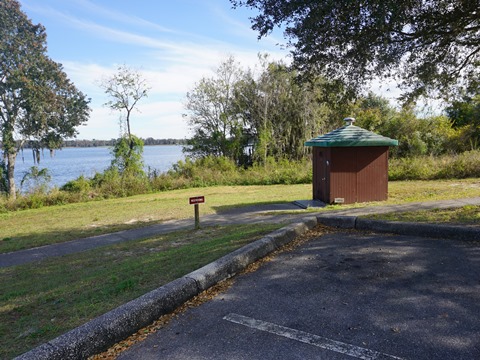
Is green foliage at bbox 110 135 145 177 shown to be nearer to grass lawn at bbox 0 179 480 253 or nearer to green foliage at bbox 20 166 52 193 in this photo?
Result: green foliage at bbox 20 166 52 193

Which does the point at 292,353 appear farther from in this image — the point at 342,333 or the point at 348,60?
the point at 348,60

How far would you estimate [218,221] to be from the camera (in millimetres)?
11375

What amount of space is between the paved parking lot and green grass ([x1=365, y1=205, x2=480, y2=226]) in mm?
1711

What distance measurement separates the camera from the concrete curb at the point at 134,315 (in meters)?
2.89

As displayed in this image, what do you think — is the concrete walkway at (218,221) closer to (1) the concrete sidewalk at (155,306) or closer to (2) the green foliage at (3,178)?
(1) the concrete sidewalk at (155,306)

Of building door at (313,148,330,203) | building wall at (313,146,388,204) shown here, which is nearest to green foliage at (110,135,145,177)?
building door at (313,148,330,203)

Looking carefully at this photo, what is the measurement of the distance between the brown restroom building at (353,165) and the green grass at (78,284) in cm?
573

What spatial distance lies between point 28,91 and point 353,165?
2498 cm

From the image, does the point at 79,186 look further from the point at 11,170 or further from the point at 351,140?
the point at 351,140

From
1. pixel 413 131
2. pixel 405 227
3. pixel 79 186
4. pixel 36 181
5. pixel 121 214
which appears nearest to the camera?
pixel 405 227

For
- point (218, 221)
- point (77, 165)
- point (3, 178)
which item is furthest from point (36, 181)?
point (77, 165)

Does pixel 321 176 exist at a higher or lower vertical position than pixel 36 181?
higher

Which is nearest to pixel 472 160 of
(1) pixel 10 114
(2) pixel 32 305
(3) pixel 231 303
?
(3) pixel 231 303

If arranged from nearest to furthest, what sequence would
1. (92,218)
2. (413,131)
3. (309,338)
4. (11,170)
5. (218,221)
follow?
(309,338) → (218,221) → (92,218) → (413,131) → (11,170)
